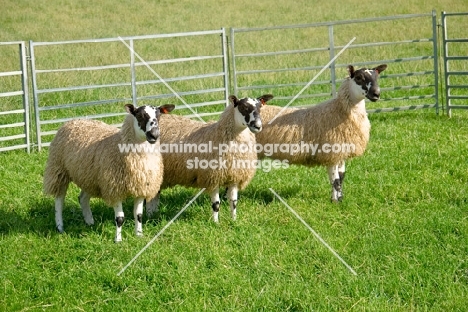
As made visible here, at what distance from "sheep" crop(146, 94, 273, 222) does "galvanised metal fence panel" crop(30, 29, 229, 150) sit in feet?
7.05

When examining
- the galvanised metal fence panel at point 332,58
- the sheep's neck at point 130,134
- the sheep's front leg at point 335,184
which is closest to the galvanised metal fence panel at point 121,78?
the galvanised metal fence panel at point 332,58

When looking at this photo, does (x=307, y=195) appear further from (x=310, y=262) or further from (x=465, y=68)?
(x=465, y=68)

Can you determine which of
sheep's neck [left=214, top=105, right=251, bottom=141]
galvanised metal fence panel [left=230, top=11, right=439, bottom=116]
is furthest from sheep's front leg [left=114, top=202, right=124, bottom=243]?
galvanised metal fence panel [left=230, top=11, right=439, bottom=116]

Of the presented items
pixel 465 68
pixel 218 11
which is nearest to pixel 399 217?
pixel 465 68

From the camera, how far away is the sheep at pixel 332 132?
330 inches

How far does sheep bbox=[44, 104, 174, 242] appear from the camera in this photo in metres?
6.95

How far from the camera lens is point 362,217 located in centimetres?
758

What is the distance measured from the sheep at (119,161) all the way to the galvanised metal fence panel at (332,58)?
4.52 metres

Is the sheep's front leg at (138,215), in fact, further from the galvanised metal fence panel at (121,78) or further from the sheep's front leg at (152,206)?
the galvanised metal fence panel at (121,78)

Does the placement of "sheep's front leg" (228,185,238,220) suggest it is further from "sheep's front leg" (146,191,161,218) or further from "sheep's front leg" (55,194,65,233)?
"sheep's front leg" (55,194,65,233)

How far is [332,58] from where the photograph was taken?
13.2 meters

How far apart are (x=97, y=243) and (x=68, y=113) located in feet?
24.0

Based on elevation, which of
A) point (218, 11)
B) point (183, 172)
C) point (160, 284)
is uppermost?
point (218, 11)

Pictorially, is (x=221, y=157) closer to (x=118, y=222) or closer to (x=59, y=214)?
(x=118, y=222)
